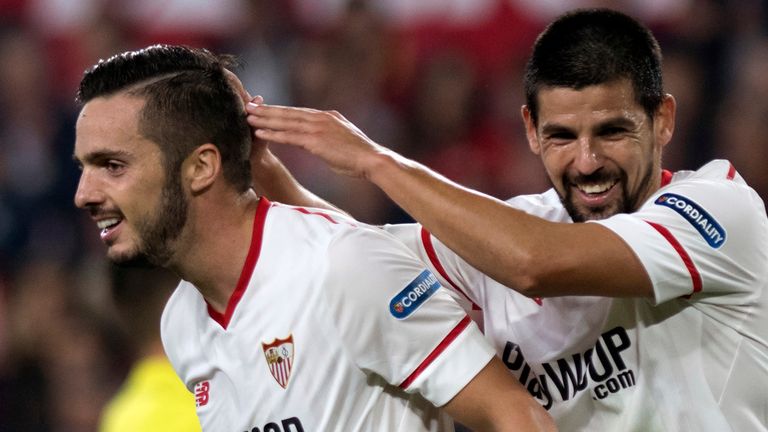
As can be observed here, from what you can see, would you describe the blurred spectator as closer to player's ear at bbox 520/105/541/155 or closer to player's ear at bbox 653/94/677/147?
player's ear at bbox 520/105/541/155

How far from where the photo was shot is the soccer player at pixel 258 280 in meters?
2.74

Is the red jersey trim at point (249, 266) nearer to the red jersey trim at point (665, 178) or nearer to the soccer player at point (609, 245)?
the soccer player at point (609, 245)

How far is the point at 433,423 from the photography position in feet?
9.50

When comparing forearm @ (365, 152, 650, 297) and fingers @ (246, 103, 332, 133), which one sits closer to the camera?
forearm @ (365, 152, 650, 297)

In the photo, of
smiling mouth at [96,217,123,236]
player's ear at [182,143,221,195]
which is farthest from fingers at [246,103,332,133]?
smiling mouth at [96,217,123,236]

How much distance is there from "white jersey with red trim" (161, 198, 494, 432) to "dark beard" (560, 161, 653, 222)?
44 cm

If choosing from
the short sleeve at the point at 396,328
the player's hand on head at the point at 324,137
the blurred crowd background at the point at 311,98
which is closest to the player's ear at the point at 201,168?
the player's hand on head at the point at 324,137

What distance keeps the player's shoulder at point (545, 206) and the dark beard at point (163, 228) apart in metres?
0.85

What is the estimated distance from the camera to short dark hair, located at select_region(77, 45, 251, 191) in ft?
9.59

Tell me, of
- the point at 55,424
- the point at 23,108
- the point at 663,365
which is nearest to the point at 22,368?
the point at 55,424

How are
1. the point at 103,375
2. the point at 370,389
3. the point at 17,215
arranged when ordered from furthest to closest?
the point at 17,215
the point at 103,375
the point at 370,389

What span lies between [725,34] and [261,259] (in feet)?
14.2

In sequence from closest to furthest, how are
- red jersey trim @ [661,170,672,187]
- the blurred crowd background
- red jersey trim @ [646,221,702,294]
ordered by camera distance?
1. red jersey trim @ [646,221,702,294]
2. red jersey trim @ [661,170,672,187]
3. the blurred crowd background

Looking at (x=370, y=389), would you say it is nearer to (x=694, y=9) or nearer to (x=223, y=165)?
(x=223, y=165)
